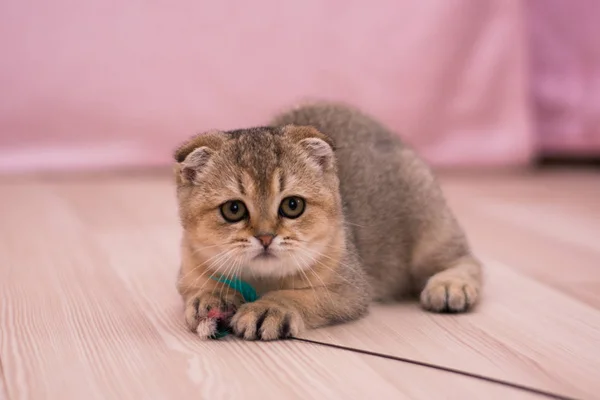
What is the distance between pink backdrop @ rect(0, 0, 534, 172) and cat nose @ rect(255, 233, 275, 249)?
2.31m

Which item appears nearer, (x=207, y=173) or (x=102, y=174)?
(x=207, y=173)

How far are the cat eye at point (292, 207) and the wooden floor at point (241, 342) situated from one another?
0.86ft

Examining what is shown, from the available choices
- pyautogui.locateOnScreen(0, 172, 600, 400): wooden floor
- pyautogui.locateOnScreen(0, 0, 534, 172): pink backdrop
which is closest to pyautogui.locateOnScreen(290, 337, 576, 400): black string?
pyautogui.locateOnScreen(0, 172, 600, 400): wooden floor

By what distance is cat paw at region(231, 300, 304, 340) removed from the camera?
197 cm

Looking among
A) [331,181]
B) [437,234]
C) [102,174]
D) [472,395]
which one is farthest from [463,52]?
[472,395]

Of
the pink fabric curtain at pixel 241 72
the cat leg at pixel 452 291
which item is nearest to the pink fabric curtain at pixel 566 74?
the pink fabric curtain at pixel 241 72

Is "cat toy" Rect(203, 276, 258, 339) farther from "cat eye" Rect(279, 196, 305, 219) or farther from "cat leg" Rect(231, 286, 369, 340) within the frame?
"cat eye" Rect(279, 196, 305, 219)

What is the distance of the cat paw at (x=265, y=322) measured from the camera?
197 cm

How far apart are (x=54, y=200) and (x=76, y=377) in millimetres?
1940

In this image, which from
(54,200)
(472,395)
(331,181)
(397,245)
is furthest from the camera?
(54,200)

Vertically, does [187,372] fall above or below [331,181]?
below

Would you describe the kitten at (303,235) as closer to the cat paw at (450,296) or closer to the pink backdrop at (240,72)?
the cat paw at (450,296)

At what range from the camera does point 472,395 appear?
1.69 meters

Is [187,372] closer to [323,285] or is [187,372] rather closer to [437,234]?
[323,285]
